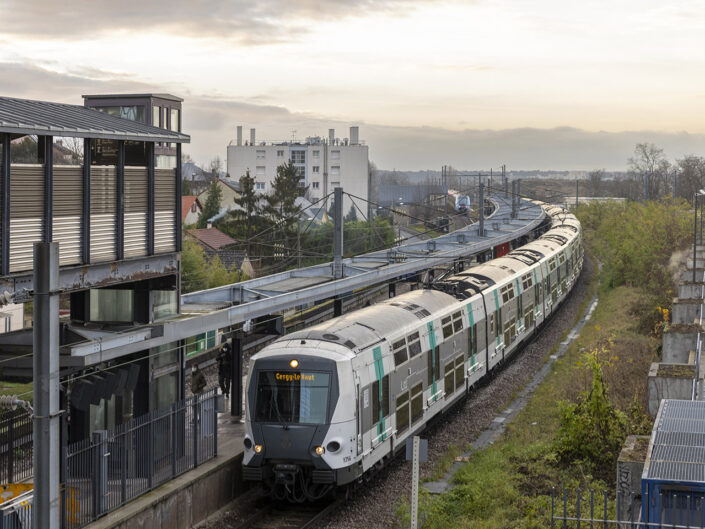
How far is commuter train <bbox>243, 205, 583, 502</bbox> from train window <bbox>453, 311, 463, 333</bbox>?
0.02 m

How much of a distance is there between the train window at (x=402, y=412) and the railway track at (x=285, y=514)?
86.9 inches

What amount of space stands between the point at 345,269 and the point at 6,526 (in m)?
14.7

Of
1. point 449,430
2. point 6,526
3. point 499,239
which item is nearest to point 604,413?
point 449,430

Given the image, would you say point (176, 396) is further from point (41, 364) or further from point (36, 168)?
point (41, 364)

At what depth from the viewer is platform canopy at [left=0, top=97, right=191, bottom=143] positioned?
12.9 meters

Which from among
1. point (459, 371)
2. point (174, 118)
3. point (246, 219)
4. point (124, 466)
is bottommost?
point (459, 371)

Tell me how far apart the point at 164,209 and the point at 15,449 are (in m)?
4.99

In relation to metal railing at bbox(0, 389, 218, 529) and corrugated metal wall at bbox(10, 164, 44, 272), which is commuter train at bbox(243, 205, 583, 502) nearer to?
metal railing at bbox(0, 389, 218, 529)

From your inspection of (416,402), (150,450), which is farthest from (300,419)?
(416,402)

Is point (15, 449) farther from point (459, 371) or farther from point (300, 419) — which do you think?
point (459, 371)

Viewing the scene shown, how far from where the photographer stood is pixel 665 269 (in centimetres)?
4569

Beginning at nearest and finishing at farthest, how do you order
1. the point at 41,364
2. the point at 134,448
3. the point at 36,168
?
1. the point at 41,364
2. the point at 36,168
3. the point at 134,448

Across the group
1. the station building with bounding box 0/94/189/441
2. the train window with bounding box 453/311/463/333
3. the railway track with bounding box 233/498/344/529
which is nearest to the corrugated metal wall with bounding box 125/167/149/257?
the station building with bounding box 0/94/189/441

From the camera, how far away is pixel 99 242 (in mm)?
14906
